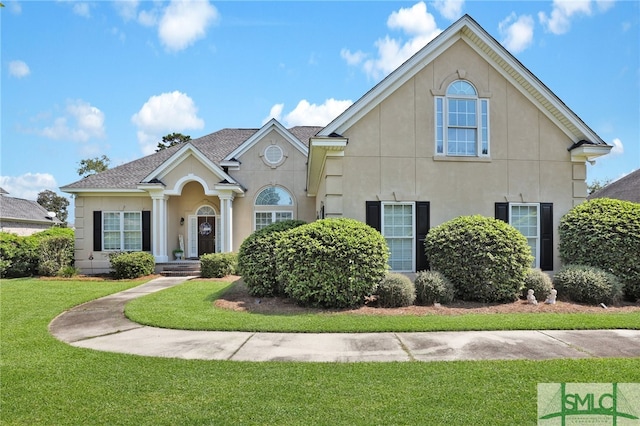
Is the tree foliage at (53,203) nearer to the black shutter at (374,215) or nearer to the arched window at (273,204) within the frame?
the arched window at (273,204)

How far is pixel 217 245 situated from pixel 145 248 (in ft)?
10.9

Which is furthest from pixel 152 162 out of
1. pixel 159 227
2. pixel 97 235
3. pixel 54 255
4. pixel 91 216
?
pixel 54 255

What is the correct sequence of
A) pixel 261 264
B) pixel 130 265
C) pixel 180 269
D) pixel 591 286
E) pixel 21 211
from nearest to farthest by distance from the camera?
pixel 591 286 → pixel 261 264 → pixel 130 265 → pixel 180 269 → pixel 21 211

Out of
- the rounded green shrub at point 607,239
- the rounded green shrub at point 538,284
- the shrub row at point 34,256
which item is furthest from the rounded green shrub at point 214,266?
the rounded green shrub at point 607,239

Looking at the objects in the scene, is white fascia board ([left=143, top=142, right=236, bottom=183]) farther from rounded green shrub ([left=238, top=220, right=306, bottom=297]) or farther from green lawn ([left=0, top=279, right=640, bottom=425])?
green lawn ([left=0, top=279, right=640, bottom=425])

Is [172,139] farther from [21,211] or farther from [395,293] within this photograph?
[395,293]

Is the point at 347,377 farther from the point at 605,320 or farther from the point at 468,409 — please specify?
the point at 605,320

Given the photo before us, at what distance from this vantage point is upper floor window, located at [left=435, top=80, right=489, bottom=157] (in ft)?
37.0

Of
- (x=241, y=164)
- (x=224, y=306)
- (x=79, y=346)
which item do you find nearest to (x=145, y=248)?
(x=241, y=164)

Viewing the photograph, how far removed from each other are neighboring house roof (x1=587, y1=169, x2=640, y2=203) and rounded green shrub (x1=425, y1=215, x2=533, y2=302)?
21001mm

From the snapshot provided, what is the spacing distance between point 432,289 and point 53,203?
263ft

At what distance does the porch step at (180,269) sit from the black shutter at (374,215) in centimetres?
925

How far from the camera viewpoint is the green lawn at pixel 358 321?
7234mm

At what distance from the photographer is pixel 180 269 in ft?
56.3
